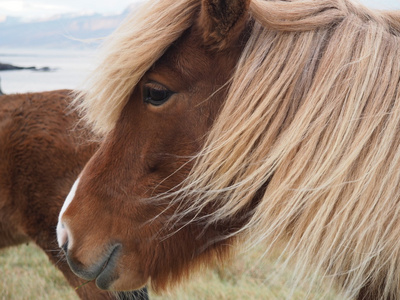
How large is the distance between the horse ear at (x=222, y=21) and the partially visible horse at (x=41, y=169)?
69.9 inches

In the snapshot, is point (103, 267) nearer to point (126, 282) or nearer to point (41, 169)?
point (126, 282)

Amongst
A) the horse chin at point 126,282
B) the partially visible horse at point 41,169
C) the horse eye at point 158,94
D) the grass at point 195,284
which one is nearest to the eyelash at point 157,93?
the horse eye at point 158,94

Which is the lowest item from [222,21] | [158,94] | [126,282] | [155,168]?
[126,282]

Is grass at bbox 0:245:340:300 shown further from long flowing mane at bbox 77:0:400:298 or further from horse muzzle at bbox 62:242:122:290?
long flowing mane at bbox 77:0:400:298

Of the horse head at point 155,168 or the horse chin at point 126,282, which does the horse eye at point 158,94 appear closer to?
the horse head at point 155,168

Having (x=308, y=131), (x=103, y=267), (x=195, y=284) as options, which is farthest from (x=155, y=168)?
(x=195, y=284)

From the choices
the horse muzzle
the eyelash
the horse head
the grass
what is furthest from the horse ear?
the grass

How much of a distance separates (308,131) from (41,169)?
2281 mm

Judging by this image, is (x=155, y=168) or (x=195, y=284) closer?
(x=155, y=168)

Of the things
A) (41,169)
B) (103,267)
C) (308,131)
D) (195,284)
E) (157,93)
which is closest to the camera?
(308,131)

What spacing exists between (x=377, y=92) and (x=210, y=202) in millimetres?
677

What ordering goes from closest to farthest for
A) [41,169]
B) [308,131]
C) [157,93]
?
[308,131], [157,93], [41,169]

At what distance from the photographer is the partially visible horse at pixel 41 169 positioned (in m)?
3.09

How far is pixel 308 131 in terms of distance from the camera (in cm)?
138
